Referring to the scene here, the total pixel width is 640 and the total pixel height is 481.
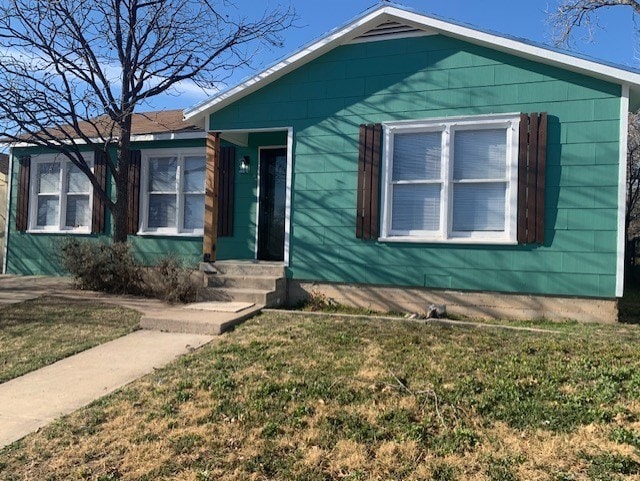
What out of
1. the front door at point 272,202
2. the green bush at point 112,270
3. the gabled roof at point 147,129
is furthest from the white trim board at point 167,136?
the green bush at point 112,270

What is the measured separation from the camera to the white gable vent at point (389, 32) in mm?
7605

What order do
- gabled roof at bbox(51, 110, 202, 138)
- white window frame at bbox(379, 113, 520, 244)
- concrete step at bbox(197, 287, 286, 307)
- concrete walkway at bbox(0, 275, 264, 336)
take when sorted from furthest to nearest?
1. gabled roof at bbox(51, 110, 202, 138)
2. concrete step at bbox(197, 287, 286, 307)
3. white window frame at bbox(379, 113, 520, 244)
4. concrete walkway at bbox(0, 275, 264, 336)

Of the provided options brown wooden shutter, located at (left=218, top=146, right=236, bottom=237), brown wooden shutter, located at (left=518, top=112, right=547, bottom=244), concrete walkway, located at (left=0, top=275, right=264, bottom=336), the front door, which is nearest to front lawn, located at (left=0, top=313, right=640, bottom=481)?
concrete walkway, located at (left=0, top=275, right=264, bottom=336)

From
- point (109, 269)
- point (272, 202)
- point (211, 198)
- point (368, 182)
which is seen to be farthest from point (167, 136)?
point (368, 182)

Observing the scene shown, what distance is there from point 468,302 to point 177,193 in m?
6.23

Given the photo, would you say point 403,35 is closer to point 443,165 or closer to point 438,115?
point 438,115

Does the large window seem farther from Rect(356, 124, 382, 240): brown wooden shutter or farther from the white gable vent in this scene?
the white gable vent

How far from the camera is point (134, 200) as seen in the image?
10.5m

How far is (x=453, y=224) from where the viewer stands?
7.38 m

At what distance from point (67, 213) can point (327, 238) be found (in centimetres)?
684

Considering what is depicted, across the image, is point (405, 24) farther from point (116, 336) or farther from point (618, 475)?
point (618, 475)

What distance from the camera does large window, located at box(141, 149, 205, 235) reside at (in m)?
10.2

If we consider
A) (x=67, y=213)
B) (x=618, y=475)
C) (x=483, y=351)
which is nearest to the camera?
(x=618, y=475)

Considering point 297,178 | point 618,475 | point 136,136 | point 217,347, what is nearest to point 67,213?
point 136,136
